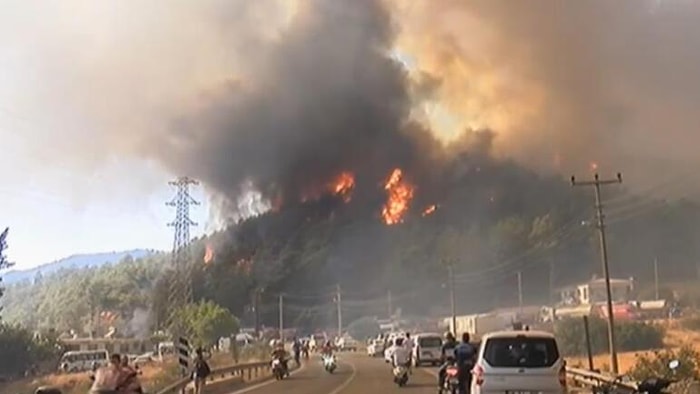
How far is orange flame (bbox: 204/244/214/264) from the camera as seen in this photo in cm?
14784

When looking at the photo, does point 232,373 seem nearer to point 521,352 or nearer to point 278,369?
point 278,369

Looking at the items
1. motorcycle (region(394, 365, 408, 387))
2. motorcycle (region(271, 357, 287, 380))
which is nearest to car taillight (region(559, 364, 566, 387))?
motorcycle (region(394, 365, 408, 387))

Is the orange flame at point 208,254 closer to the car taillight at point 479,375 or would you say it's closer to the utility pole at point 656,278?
the utility pole at point 656,278

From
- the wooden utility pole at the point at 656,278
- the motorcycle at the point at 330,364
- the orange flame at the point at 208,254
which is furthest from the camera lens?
the orange flame at the point at 208,254

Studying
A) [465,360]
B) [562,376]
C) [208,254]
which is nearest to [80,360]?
[465,360]

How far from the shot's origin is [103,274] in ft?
374

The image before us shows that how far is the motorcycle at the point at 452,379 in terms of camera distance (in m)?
23.2

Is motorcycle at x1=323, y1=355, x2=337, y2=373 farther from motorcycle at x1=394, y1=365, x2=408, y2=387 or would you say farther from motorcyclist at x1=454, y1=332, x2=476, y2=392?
motorcyclist at x1=454, y1=332, x2=476, y2=392

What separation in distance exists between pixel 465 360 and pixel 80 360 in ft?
118

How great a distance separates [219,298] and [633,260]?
212ft

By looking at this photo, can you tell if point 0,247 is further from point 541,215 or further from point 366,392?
point 541,215

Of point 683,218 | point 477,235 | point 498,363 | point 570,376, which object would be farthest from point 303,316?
point 498,363

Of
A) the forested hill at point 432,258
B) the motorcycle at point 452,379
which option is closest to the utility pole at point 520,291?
the forested hill at point 432,258

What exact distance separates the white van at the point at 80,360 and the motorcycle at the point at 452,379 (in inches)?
1003
